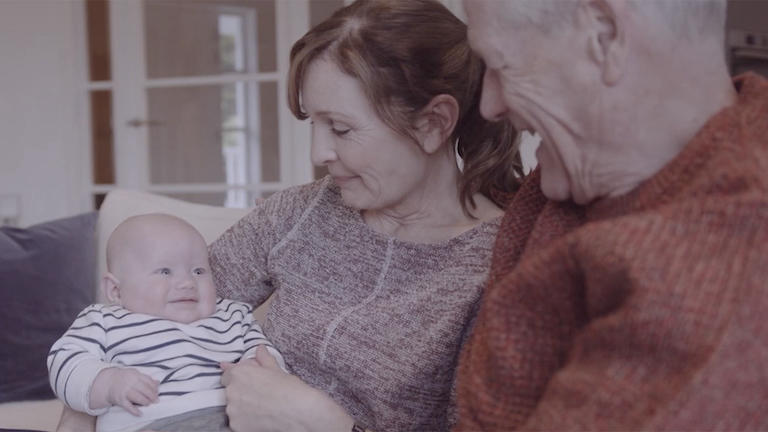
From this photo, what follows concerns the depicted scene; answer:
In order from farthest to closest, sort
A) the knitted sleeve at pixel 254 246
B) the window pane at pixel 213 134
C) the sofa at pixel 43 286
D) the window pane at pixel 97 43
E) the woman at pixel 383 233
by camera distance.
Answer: the window pane at pixel 97 43 < the window pane at pixel 213 134 < the sofa at pixel 43 286 < the knitted sleeve at pixel 254 246 < the woman at pixel 383 233

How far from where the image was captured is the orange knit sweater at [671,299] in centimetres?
63

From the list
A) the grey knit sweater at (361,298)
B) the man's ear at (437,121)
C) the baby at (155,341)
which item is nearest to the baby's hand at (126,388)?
the baby at (155,341)

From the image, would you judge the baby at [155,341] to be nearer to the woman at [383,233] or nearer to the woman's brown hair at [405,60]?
the woman at [383,233]

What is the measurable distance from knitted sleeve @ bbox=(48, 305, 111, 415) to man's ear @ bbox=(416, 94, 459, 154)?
0.63 meters

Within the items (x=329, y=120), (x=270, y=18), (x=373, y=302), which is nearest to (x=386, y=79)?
(x=329, y=120)

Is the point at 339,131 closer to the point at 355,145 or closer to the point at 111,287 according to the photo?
the point at 355,145

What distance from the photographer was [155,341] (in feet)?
4.09

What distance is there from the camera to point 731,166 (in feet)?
2.25

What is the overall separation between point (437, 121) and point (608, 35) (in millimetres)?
604

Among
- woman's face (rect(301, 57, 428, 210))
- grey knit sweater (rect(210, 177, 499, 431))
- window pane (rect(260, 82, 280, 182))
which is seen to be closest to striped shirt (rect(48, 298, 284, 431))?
grey knit sweater (rect(210, 177, 499, 431))

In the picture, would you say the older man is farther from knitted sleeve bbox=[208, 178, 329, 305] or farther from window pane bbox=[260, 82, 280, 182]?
window pane bbox=[260, 82, 280, 182]

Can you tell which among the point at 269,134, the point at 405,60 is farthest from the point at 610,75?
the point at 269,134

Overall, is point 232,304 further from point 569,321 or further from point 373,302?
point 569,321

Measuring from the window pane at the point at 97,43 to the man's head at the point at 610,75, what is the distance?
410 centimetres
